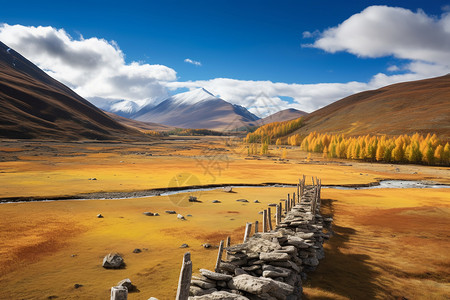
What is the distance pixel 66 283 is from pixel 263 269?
10384 millimetres

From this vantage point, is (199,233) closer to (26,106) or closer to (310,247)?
(310,247)

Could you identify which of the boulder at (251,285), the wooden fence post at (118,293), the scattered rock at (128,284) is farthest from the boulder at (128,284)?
the wooden fence post at (118,293)

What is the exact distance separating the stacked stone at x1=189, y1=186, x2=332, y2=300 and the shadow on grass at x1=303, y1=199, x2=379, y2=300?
32.0 inches

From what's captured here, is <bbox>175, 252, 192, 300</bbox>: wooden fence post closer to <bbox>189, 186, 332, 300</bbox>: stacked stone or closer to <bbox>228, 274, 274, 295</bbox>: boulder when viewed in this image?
<bbox>189, 186, 332, 300</bbox>: stacked stone

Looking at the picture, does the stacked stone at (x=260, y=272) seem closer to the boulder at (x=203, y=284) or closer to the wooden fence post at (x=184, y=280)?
the boulder at (x=203, y=284)

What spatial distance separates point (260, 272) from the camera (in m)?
12.0

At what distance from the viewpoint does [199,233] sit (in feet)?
75.4

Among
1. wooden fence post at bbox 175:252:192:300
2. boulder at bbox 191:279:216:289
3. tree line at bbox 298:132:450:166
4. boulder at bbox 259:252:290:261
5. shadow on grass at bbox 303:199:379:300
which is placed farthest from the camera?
tree line at bbox 298:132:450:166

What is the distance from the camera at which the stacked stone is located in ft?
32.2

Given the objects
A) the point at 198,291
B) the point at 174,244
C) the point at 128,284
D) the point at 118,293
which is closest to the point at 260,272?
the point at 198,291

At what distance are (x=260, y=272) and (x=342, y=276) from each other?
21.4 ft

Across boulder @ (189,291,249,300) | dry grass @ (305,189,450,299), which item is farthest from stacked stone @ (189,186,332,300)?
dry grass @ (305,189,450,299)

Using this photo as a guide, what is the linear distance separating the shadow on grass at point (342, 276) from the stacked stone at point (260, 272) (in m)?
0.81

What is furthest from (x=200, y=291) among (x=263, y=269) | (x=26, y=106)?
(x=26, y=106)
